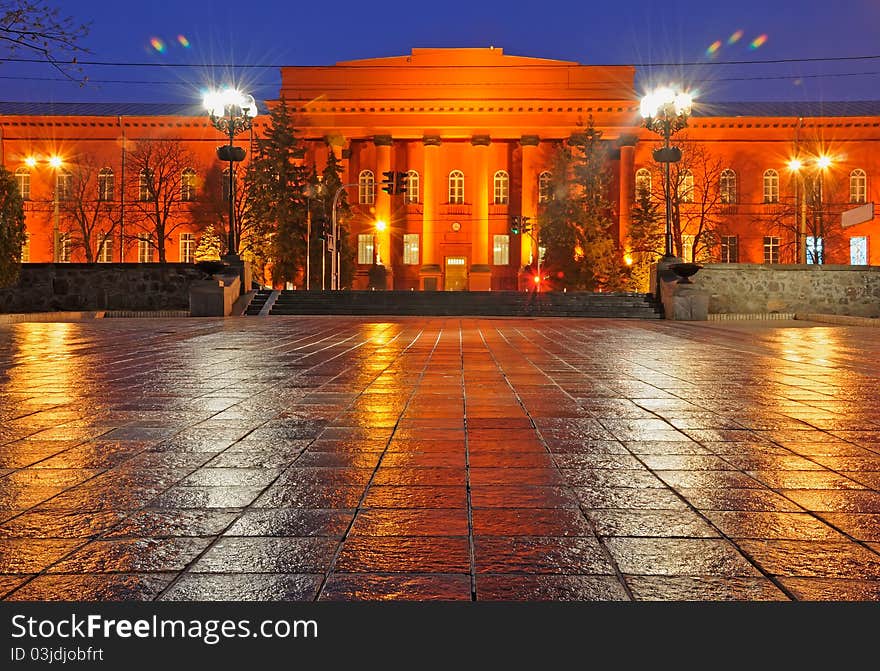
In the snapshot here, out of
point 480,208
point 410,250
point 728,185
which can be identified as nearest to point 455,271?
point 410,250

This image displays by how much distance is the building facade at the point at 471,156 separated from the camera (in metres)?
60.1

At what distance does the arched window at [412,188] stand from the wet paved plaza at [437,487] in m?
55.9

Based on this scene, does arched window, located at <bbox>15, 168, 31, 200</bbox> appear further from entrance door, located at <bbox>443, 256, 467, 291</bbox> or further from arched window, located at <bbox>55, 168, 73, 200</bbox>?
entrance door, located at <bbox>443, 256, 467, 291</bbox>

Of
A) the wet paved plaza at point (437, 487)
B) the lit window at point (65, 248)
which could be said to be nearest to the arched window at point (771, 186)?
the lit window at point (65, 248)

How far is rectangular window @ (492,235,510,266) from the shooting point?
6338 centimetres

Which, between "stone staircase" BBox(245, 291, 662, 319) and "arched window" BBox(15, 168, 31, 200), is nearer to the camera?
"stone staircase" BBox(245, 291, 662, 319)

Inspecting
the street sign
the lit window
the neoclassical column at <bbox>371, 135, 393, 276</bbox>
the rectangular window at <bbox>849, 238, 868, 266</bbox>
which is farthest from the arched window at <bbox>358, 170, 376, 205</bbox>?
the street sign

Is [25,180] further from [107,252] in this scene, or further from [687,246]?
[687,246]

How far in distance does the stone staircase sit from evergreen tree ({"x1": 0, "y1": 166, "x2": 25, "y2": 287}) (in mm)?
7981

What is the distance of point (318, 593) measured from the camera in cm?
261

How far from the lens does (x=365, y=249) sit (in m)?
63.3

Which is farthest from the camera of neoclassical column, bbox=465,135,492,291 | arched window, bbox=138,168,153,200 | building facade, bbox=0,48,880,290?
building facade, bbox=0,48,880,290

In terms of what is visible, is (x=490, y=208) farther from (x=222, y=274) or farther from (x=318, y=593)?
(x=318, y=593)

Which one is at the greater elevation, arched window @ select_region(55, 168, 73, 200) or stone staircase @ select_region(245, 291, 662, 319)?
arched window @ select_region(55, 168, 73, 200)
